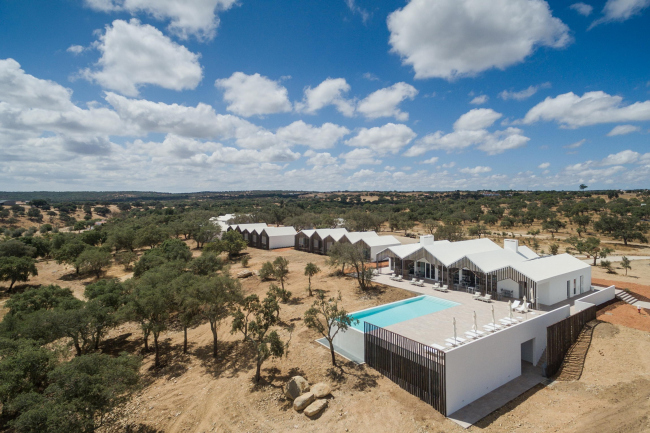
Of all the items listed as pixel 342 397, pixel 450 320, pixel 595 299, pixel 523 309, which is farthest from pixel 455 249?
pixel 342 397

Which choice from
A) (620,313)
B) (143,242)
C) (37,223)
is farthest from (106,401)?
(37,223)

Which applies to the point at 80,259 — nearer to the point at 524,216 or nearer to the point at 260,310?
the point at 260,310

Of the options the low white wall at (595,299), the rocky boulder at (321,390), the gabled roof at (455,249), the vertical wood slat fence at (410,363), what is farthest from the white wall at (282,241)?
the low white wall at (595,299)

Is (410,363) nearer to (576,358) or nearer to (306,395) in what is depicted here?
(306,395)

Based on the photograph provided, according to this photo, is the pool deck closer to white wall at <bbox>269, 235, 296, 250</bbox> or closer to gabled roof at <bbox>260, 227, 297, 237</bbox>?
white wall at <bbox>269, 235, 296, 250</bbox>

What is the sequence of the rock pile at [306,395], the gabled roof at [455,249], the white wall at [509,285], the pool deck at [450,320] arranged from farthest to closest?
the gabled roof at [455,249] < the white wall at [509,285] < the pool deck at [450,320] < the rock pile at [306,395]

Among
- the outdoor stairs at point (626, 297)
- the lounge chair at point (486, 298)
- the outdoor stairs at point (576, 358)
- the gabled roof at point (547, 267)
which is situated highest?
the gabled roof at point (547, 267)

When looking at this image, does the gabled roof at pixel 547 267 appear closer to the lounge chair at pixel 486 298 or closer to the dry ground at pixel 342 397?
the lounge chair at pixel 486 298
